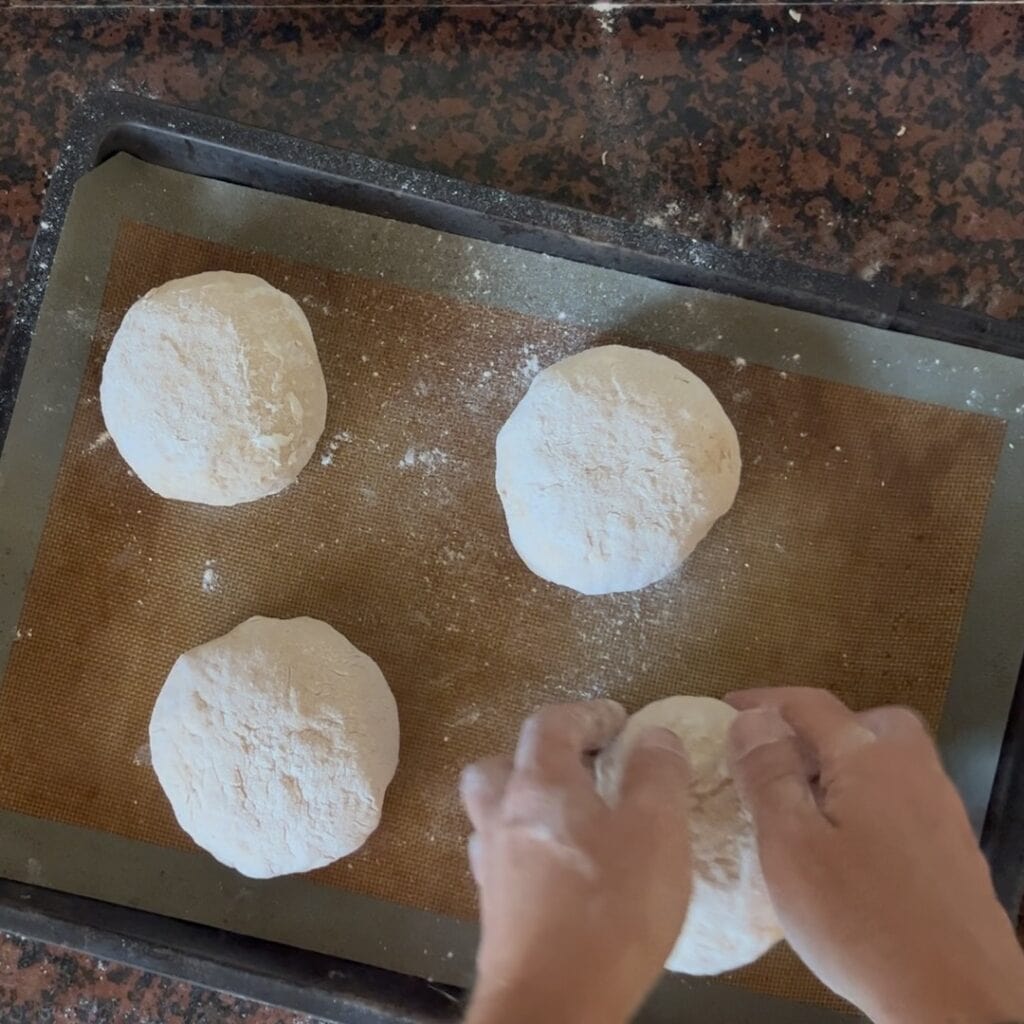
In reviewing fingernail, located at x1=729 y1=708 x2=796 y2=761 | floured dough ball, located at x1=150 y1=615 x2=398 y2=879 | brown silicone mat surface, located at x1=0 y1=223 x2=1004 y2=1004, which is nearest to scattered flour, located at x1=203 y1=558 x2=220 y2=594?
brown silicone mat surface, located at x1=0 y1=223 x2=1004 y2=1004

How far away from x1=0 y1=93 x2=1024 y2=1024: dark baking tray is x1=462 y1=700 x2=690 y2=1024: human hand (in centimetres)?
32

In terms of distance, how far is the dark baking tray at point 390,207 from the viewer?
44.9 inches

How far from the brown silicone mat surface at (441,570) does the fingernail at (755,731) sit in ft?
A: 0.50

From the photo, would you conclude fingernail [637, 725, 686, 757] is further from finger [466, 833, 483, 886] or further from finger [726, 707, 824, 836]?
finger [466, 833, 483, 886]

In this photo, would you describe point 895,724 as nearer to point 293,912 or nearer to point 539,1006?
point 539,1006

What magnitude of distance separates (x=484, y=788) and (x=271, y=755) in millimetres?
278

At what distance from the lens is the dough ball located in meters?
1.12

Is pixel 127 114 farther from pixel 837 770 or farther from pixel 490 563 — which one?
pixel 837 770

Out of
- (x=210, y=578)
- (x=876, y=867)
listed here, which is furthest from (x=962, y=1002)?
(x=210, y=578)

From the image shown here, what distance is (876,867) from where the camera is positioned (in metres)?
0.95

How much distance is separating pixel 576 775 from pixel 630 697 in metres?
0.27

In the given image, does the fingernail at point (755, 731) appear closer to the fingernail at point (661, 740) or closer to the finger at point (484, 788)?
the fingernail at point (661, 740)

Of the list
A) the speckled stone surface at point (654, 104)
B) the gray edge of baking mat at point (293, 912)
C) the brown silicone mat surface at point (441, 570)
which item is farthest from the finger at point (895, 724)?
the speckled stone surface at point (654, 104)

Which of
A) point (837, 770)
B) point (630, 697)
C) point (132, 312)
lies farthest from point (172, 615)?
point (837, 770)
